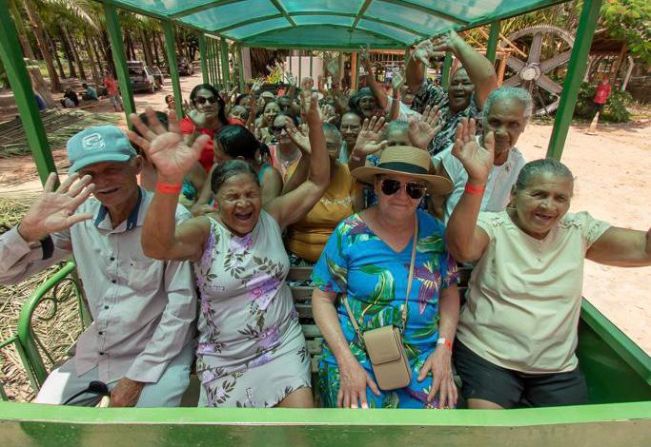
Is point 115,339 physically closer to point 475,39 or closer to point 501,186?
point 501,186

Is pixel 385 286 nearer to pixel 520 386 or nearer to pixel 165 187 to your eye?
pixel 520 386

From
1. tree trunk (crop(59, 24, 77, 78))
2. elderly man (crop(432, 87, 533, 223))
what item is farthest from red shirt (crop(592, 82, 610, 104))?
tree trunk (crop(59, 24, 77, 78))

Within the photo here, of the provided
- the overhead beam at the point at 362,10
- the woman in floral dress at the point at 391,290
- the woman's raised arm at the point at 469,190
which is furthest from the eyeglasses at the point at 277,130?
the woman's raised arm at the point at 469,190

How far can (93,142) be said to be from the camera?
5.65 feet

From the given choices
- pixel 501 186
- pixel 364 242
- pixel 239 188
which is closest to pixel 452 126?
pixel 501 186

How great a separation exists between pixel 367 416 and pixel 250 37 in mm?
7919

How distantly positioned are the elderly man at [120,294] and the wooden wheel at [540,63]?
35.9 feet

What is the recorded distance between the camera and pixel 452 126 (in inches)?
118

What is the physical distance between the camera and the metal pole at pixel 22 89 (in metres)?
1.67

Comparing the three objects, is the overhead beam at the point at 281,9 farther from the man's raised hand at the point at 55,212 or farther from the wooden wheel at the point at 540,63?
the wooden wheel at the point at 540,63

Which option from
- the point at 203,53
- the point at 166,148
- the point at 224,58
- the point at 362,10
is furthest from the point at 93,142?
the point at 224,58

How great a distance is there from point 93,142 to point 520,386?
2234 mm

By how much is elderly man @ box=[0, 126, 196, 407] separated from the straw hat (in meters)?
1.00

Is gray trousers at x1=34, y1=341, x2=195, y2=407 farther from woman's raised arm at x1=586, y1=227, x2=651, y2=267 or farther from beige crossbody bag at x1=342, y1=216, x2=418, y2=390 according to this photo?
woman's raised arm at x1=586, y1=227, x2=651, y2=267
